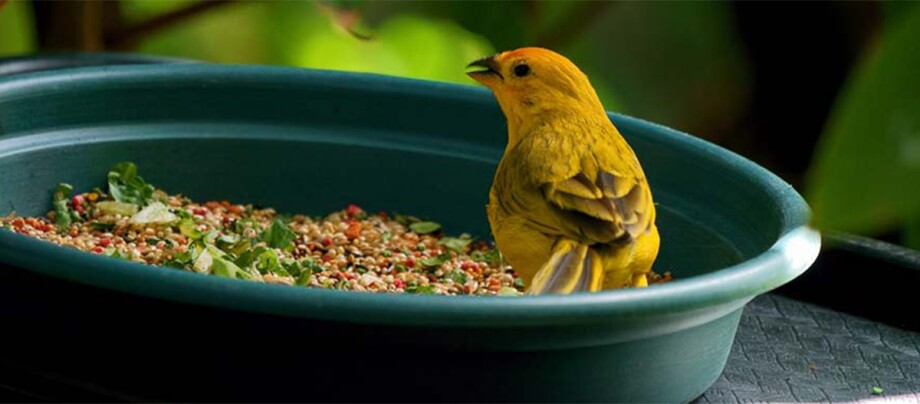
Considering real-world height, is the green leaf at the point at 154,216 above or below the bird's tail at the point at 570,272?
above

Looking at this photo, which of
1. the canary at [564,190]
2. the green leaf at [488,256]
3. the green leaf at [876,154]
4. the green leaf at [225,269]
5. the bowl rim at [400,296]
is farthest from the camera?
the green leaf at [488,256]

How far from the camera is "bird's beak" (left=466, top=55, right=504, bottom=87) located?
248 cm

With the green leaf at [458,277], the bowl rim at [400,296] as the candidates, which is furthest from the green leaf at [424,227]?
the bowl rim at [400,296]

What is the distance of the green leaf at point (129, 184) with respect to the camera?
2.66 meters

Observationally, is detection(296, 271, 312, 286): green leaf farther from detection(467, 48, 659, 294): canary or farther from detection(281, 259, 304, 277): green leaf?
detection(467, 48, 659, 294): canary

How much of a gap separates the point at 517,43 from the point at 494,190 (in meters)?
0.79

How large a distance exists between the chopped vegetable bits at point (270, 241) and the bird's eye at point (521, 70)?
0.43 m

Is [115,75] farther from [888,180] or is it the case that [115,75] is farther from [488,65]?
[888,180]

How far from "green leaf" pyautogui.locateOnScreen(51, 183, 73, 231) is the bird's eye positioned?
1.00m

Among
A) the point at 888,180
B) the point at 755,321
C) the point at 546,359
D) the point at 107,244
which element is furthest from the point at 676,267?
the point at 888,180

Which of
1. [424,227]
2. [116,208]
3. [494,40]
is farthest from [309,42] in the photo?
[116,208]

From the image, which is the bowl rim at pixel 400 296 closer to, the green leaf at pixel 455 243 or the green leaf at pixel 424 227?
the green leaf at pixel 455 243

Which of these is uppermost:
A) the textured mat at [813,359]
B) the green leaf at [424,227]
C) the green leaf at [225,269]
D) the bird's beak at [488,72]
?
the bird's beak at [488,72]

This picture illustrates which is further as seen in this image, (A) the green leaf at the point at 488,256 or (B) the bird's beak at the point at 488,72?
(A) the green leaf at the point at 488,256
